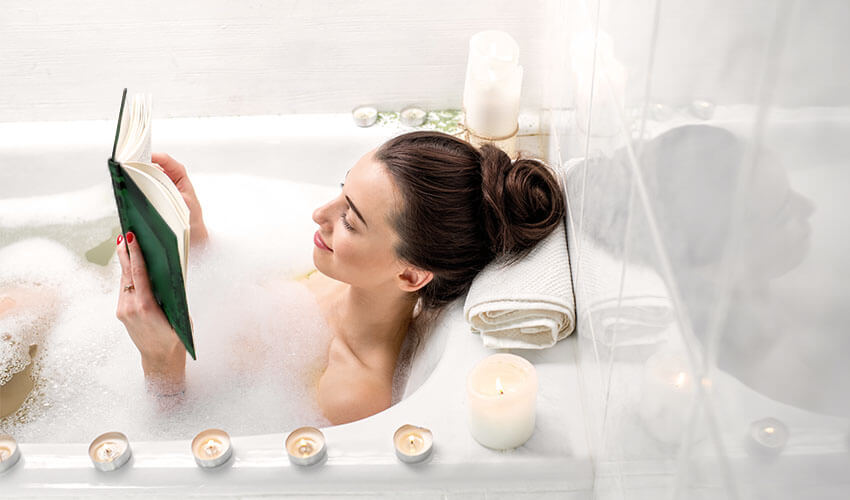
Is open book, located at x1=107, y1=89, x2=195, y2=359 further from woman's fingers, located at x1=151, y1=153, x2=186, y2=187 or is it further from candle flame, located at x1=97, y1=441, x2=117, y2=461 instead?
woman's fingers, located at x1=151, y1=153, x2=186, y2=187

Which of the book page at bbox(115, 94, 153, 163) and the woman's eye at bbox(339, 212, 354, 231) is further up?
the book page at bbox(115, 94, 153, 163)

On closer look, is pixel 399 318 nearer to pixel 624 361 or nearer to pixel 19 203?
pixel 624 361

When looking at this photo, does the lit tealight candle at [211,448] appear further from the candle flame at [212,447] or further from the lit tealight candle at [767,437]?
the lit tealight candle at [767,437]

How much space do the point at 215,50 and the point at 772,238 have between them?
60.5 inches

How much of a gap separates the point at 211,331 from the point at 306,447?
0.54m

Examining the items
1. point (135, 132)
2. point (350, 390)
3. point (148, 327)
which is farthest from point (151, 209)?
point (350, 390)

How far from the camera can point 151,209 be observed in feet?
3.41

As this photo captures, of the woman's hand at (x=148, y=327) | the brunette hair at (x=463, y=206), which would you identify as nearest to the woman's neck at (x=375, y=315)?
the brunette hair at (x=463, y=206)

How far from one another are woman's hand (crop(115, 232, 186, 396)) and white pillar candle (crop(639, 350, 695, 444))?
2.44 feet

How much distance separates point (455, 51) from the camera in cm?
180

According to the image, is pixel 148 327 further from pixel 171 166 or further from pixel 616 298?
pixel 616 298

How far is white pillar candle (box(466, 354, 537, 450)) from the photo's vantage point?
98cm

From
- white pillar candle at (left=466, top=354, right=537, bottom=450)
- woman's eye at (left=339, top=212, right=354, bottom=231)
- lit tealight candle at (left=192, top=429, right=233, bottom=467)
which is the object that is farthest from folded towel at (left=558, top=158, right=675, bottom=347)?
lit tealight candle at (left=192, top=429, right=233, bottom=467)

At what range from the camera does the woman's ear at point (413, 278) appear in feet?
4.24
